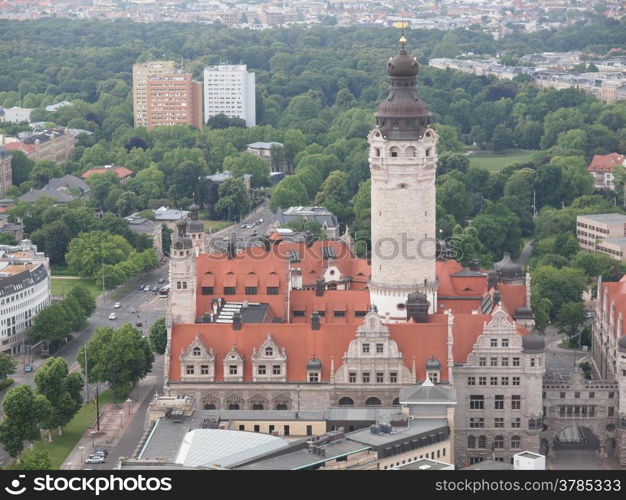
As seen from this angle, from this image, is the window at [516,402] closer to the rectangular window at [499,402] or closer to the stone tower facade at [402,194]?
the rectangular window at [499,402]

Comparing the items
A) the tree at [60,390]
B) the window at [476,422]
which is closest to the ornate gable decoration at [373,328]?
the window at [476,422]

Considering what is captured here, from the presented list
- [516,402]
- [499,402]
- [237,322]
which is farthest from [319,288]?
[516,402]

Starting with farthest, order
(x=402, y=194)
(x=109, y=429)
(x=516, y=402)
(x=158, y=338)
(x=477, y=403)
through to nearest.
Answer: (x=158, y=338), (x=402, y=194), (x=109, y=429), (x=477, y=403), (x=516, y=402)

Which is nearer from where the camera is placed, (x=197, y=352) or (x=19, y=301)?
(x=197, y=352)

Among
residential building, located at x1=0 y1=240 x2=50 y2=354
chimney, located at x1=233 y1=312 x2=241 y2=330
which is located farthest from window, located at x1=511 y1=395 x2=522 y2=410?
residential building, located at x1=0 y1=240 x2=50 y2=354

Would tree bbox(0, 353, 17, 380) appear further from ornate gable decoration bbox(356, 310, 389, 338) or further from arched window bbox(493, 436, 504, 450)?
arched window bbox(493, 436, 504, 450)

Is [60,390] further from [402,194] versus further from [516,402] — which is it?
[516,402]
